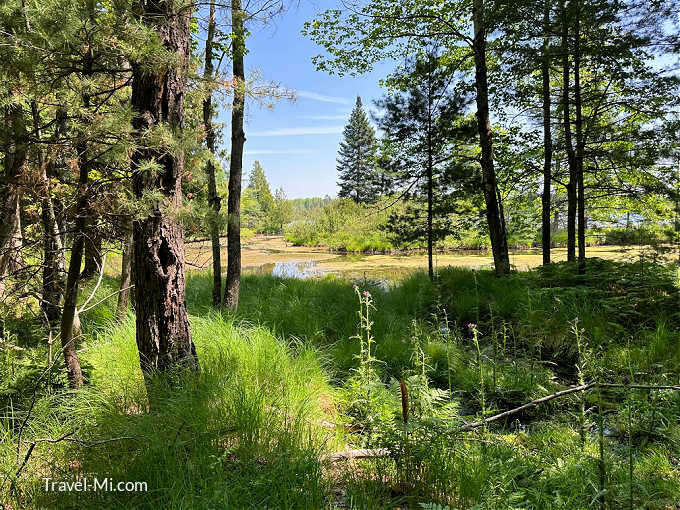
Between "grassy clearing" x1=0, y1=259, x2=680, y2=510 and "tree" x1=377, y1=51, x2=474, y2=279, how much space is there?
403 cm

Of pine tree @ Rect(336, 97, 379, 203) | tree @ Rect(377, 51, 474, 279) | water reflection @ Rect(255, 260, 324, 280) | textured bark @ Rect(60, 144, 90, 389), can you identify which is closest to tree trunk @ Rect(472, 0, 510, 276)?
tree @ Rect(377, 51, 474, 279)

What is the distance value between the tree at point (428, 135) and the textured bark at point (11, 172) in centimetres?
654

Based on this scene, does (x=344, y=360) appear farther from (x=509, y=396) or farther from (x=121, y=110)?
A: (x=121, y=110)

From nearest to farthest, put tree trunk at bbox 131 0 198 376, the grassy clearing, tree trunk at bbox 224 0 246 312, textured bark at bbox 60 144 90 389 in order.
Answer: the grassy clearing < tree trunk at bbox 131 0 198 376 < textured bark at bbox 60 144 90 389 < tree trunk at bbox 224 0 246 312

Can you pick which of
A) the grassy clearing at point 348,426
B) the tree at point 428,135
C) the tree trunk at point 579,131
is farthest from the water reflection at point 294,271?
the grassy clearing at point 348,426

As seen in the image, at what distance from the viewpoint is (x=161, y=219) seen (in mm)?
2375

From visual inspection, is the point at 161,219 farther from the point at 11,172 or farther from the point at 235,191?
the point at 235,191

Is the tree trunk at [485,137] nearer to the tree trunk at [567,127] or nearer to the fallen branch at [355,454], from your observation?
the tree trunk at [567,127]

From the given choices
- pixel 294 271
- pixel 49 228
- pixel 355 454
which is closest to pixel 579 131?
pixel 355 454

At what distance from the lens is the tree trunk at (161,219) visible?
234 cm

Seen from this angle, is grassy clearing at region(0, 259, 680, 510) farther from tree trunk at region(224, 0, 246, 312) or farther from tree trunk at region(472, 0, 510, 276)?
tree trunk at region(472, 0, 510, 276)

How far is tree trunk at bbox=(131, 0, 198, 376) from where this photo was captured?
2.34 metres

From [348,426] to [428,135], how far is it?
270 inches

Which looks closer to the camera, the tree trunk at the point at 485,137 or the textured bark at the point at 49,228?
the textured bark at the point at 49,228
